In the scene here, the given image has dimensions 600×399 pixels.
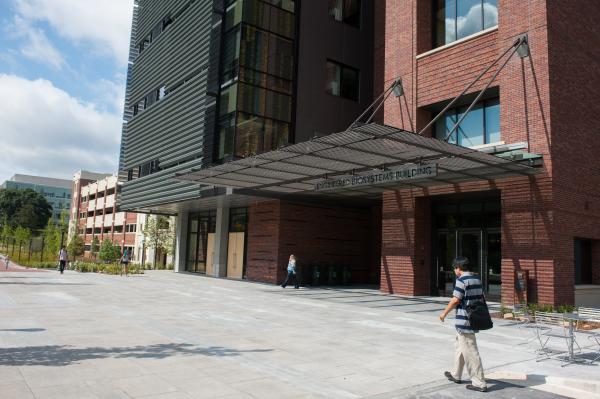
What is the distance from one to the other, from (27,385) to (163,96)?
2702 centimetres

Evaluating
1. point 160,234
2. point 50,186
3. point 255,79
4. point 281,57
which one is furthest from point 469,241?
point 50,186

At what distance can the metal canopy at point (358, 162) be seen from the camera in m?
13.5

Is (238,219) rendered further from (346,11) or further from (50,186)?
(50,186)

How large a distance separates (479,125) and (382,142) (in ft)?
22.3

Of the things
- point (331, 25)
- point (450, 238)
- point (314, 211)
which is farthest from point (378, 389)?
point (331, 25)

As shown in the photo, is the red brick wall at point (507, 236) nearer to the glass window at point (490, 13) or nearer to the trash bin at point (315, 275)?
the trash bin at point (315, 275)

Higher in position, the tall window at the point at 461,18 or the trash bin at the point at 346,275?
the tall window at the point at 461,18

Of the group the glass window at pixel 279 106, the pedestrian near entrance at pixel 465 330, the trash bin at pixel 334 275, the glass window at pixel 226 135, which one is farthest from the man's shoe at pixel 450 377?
the trash bin at pixel 334 275

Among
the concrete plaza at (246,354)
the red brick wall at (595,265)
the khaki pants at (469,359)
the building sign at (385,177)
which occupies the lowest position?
the concrete plaza at (246,354)

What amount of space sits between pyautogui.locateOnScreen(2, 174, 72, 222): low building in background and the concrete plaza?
187107 mm

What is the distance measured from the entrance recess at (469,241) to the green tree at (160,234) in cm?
2891

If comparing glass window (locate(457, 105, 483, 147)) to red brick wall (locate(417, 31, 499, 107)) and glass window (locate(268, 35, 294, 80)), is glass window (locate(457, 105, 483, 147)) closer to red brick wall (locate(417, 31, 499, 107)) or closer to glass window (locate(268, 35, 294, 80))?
red brick wall (locate(417, 31, 499, 107))

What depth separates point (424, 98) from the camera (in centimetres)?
2025

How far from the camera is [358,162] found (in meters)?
17.0
